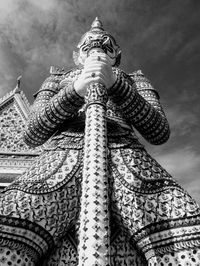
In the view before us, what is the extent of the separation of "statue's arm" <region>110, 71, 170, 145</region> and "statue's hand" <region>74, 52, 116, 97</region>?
4.3 inches

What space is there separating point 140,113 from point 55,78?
3.75ft

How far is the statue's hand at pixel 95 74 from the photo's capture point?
2.36 metres

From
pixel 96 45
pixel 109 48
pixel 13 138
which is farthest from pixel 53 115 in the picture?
pixel 13 138

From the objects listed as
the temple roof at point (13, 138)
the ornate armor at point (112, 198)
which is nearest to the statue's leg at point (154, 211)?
the ornate armor at point (112, 198)

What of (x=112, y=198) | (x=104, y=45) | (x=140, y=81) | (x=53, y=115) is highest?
(x=140, y=81)

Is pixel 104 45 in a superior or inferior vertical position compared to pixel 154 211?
superior

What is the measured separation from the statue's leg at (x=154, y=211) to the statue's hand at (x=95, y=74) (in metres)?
0.56

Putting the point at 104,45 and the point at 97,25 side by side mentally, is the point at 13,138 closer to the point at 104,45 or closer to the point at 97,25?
the point at 97,25

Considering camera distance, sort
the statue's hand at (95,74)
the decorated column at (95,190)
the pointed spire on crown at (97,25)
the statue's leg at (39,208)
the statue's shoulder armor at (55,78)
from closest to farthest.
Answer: the decorated column at (95,190), the statue's leg at (39,208), the statue's hand at (95,74), the statue's shoulder armor at (55,78), the pointed spire on crown at (97,25)

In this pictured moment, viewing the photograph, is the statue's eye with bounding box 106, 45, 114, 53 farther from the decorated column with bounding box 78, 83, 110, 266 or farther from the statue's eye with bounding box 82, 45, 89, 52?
the decorated column with bounding box 78, 83, 110, 266

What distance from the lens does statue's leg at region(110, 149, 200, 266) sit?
1841mm

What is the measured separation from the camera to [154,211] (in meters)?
2.01

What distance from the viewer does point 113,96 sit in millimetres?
2594

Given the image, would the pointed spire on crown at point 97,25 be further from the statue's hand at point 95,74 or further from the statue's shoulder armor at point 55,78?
the statue's hand at point 95,74
